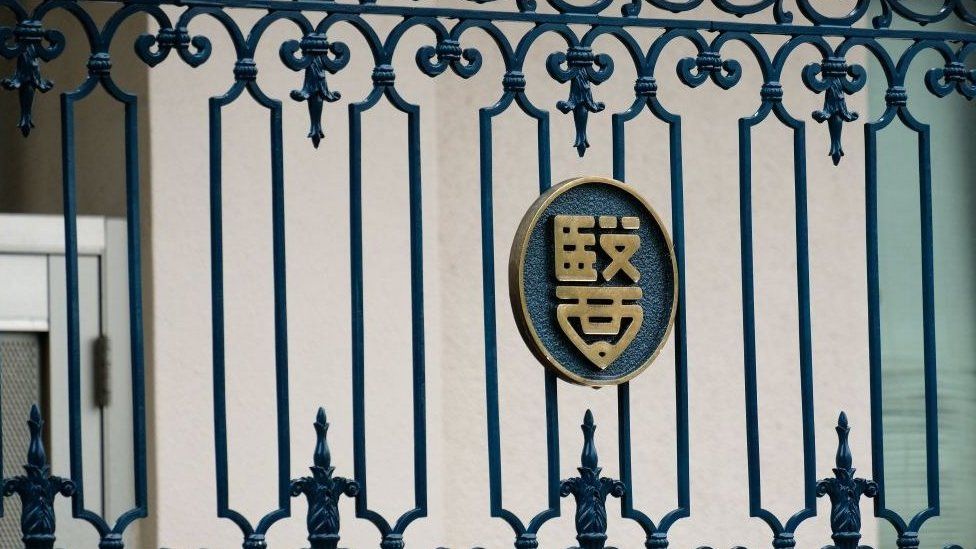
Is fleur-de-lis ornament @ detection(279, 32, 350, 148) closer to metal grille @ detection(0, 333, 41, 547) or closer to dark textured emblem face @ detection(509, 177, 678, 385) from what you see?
dark textured emblem face @ detection(509, 177, 678, 385)

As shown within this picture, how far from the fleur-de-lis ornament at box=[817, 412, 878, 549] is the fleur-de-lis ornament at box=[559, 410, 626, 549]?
450 millimetres

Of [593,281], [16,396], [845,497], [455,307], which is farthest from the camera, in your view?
[455,307]

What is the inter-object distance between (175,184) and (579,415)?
140 centimetres

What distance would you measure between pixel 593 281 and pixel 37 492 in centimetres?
107

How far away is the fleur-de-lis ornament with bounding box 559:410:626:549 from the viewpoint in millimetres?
2928

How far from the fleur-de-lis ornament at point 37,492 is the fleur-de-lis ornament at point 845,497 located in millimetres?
1426

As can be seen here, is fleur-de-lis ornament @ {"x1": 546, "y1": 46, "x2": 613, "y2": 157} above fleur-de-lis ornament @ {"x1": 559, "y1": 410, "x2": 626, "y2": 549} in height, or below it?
above

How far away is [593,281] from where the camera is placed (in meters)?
3.00

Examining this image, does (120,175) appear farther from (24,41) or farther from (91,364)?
(24,41)

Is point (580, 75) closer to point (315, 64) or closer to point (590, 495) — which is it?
point (315, 64)

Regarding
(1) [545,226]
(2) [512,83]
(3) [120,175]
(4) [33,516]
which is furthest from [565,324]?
(3) [120,175]

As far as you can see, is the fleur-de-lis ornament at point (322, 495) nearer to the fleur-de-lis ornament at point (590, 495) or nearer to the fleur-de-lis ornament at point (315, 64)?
the fleur-de-lis ornament at point (590, 495)

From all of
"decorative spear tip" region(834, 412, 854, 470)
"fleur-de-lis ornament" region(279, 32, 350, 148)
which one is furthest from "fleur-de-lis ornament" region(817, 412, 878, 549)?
"fleur-de-lis ornament" region(279, 32, 350, 148)

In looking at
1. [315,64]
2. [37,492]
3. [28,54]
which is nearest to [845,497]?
[315,64]
